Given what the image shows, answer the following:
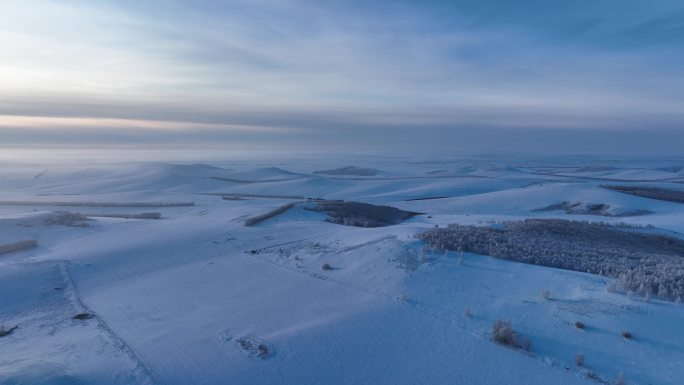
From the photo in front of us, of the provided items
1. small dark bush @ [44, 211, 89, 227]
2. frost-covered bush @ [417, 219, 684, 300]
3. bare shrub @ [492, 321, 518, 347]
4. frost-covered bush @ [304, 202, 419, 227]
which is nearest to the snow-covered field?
bare shrub @ [492, 321, 518, 347]

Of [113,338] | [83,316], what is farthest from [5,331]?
[113,338]

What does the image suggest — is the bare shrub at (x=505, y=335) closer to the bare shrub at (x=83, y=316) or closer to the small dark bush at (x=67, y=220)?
the bare shrub at (x=83, y=316)

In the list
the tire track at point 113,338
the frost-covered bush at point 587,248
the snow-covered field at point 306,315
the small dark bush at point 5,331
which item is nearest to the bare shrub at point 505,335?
the snow-covered field at point 306,315

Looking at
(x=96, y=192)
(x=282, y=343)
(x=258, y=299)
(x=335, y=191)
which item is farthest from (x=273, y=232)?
(x=96, y=192)

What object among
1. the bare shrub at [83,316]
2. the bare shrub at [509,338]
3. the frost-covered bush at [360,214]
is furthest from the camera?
the frost-covered bush at [360,214]

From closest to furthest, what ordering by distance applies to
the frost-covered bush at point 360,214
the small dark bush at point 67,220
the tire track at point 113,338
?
the tire track at point 113,338
the small dark bush at point 67,220
the frost-covered bush at point 360,214

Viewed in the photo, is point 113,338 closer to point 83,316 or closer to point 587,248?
point 83,316

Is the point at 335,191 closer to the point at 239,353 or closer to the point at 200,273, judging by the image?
the point at 200,273

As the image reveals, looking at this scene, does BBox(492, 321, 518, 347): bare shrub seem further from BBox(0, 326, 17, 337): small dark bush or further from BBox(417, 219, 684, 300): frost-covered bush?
BBox(0, 326, 17, 337): small dark bush
